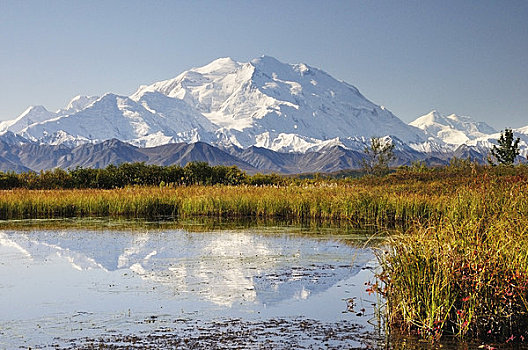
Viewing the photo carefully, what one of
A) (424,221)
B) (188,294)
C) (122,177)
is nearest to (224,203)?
(424,221)

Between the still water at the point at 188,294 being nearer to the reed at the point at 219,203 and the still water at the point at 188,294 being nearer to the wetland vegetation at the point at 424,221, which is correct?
the wetland vegetation at the point at 424,221

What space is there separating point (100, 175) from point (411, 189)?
2326 centimetres

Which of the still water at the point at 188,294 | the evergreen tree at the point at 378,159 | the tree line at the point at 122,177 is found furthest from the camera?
the evergreen tree at the point at 378,159

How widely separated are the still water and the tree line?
81.9 ft

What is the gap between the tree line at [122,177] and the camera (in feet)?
147

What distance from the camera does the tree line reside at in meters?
44.9

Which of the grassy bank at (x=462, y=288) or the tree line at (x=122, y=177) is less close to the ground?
the tree line at (x=122, y=177)

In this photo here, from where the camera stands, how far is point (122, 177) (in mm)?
45906

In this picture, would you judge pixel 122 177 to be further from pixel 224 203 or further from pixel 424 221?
pixel 424 221

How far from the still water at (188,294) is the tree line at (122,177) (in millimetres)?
24965

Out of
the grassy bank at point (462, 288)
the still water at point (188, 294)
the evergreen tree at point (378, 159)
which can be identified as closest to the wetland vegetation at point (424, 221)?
the grassy bank at point (462, 288)

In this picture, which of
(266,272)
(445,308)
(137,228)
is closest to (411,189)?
(137,228)

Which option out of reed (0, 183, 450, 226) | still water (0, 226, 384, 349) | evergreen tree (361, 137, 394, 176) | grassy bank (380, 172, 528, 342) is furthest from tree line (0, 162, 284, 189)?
grassy bank (380, 172, 528, 342)

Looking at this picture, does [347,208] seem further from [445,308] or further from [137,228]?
[445,308]
